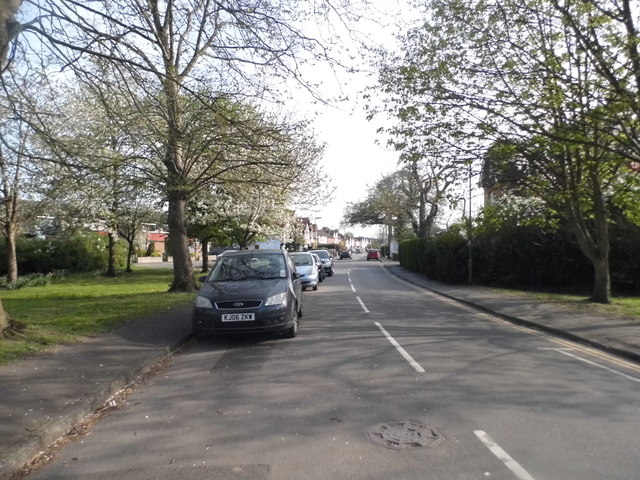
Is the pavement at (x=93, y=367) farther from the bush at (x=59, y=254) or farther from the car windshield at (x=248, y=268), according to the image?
the bush at (x=59, y=254)

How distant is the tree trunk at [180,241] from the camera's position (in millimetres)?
18141

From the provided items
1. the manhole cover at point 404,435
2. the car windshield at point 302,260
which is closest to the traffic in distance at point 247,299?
the manhole cover at point 404,435

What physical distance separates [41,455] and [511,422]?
4201mm

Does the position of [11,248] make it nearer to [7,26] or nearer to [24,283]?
[24,283]

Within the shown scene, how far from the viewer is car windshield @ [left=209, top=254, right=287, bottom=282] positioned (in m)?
10.4

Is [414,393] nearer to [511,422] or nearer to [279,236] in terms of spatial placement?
[511,422]

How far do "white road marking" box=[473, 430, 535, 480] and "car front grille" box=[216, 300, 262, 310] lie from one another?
205 inches

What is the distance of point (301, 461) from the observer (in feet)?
13.5

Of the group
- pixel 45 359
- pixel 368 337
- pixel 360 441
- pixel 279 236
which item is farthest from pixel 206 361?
pixel 279 236

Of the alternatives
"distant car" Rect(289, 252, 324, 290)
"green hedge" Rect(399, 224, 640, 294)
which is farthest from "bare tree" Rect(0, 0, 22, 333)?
"green hedge" Rect(399, 224, 640, 294)

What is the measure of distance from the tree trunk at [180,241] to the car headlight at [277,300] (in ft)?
31.4

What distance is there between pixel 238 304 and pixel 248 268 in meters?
1.50

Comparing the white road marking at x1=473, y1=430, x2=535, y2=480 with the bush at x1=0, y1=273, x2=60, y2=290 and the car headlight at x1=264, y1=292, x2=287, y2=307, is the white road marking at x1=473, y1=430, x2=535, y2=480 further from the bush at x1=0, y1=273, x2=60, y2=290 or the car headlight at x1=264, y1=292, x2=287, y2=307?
the bush at x1=0, y1=273, x2=60, y2=290

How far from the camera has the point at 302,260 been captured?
912 inches
